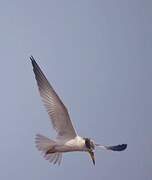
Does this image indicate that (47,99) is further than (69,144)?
Yes

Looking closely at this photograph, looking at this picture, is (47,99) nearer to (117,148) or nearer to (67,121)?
(67,121)

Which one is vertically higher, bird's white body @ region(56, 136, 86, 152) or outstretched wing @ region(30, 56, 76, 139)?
outstretched wing @ region(30, 56, 76, 139)

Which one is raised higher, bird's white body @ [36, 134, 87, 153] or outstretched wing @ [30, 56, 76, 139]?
outstretched wing @ [30, 56, 76, 139]

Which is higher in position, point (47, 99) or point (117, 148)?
point (47, 99)

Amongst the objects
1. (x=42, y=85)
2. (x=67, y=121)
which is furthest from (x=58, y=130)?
(x=42, y=85)

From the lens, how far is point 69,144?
2.11 metres

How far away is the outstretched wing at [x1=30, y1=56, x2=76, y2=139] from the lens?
218cm

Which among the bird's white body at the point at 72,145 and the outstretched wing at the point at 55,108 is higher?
the outstretched wing at the point at 55,108

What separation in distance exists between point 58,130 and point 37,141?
10cm

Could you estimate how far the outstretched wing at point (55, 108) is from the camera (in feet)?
7.16

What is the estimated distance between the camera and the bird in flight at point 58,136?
6.91 ft

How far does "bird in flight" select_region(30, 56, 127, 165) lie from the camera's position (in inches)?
83.0

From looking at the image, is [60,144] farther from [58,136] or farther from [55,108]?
[55,108]

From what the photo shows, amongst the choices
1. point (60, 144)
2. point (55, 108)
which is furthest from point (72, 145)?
point (55, 108)
